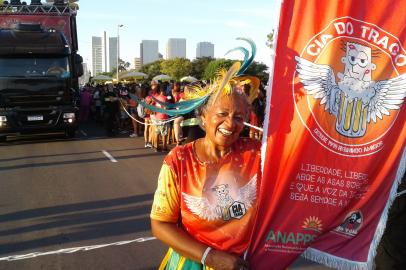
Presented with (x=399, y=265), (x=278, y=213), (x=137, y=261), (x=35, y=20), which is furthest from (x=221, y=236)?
(x=35, y=20)

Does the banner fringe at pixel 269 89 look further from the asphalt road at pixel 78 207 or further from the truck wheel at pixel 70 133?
the truck wheel at pixel 70 133

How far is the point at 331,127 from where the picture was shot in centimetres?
203

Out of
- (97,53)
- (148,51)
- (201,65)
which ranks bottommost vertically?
(97,53)

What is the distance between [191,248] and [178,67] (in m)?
88.4

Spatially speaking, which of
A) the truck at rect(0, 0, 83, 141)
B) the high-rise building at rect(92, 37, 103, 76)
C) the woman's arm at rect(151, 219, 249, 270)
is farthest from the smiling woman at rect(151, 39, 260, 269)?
the high-rise building at rect(92, 37, 103, 76)

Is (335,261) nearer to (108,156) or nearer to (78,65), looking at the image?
(108,156)

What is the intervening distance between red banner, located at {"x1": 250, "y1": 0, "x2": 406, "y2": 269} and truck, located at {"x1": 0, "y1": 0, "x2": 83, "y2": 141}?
39.8ft

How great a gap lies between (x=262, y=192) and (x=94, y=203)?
16.5 ft

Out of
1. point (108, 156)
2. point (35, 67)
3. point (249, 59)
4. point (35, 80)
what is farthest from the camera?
point (35, 67)

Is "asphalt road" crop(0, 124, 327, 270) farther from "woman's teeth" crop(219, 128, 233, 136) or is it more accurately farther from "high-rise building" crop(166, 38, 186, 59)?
"high-rise building" crop(166, 38, 186, 59)

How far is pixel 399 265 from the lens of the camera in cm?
329

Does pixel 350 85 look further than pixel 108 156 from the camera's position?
No

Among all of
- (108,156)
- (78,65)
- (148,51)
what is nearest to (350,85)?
(108,156)

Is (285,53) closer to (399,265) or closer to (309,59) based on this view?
(309,59)
